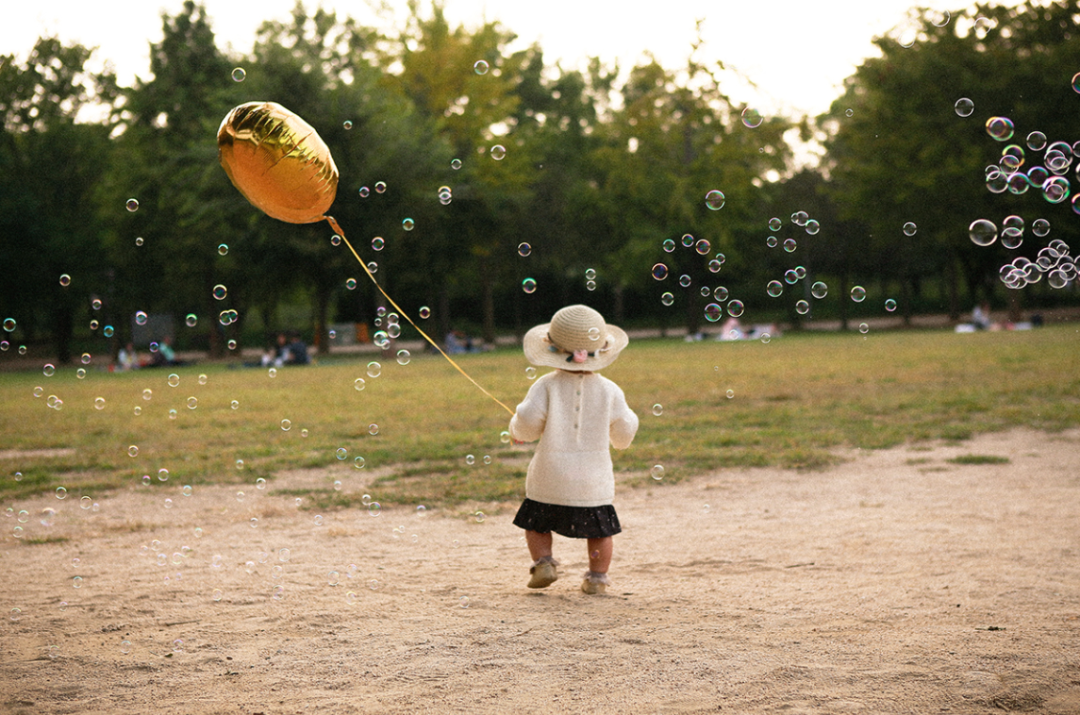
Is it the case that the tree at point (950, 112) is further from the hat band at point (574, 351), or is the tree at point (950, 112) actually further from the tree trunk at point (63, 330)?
the tree trunk at point (63, 330)

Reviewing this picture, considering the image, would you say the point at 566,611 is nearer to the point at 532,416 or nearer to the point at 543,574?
the point at 543,574

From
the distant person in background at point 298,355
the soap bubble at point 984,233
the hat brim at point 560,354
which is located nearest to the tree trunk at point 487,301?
the distant person in background at point 298,355

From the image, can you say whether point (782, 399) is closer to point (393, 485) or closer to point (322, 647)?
point (393, 485)

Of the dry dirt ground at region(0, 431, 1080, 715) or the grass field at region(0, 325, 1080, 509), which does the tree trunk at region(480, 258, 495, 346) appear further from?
the dry dirt ground at region(0, 431, 1080, 715)

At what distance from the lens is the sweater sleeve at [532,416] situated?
4867mm

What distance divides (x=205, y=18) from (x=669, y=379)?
27.0 m

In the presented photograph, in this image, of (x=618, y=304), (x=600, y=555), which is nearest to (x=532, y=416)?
(x=600, y=555)

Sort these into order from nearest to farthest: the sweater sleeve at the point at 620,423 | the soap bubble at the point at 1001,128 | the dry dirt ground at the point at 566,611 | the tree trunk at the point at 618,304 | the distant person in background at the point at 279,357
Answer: the dry dirt ground at the point at 566,611 → the sweater sleeve at the point at 620,423 → the soap bubble at the point at 1001,128 → the distant person in background at the point at 279,357 → the tree trunk at the point at 618,304

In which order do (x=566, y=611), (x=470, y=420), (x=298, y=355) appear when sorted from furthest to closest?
(x=298, y=355)
(x=470, y=420)
(x=566, y=611)

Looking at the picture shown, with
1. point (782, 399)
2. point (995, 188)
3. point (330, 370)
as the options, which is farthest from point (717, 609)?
point (330, 370)

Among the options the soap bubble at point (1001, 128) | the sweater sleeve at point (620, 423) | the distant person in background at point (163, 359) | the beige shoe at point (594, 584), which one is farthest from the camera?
the distant person in background at point (163, 359)

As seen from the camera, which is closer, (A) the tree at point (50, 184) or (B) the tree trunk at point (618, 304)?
(A) the tree at point (50, 184)

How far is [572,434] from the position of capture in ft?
16.0

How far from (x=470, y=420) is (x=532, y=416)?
7.75m
